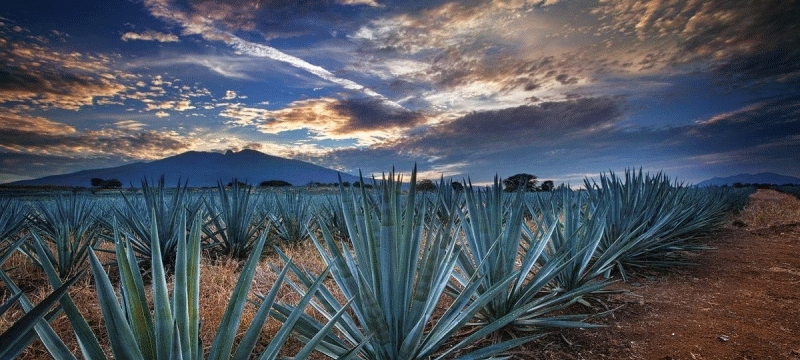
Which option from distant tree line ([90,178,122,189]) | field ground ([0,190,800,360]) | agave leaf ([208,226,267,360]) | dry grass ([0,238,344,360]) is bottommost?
dry grass ([0,238,344,360])

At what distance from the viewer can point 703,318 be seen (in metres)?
3.10

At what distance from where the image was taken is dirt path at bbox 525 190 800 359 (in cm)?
253

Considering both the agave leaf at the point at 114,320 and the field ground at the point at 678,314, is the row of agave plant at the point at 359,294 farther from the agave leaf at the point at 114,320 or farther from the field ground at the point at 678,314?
the field ground at the point at 678,314

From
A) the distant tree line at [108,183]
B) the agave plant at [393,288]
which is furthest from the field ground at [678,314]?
the distant tree line at [108,183]

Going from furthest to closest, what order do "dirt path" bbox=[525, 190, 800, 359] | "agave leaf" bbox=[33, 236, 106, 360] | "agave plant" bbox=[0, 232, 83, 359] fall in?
1. "dirt path" bbox=[525, 190, 800, 359]
2. "agave leaf" bbox=[33, 236, 106, 360]
3. "agave plant" bbox=[0, 232, 83, 359]

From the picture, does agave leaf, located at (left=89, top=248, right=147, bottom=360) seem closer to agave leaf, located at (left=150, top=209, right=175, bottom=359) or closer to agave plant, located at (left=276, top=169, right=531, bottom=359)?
agave leaf, located at (left=150, top=209, right=175, bottom=359)

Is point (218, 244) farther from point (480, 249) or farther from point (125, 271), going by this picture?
point (125, 271)

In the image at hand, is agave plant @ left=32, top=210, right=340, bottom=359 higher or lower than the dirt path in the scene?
higher

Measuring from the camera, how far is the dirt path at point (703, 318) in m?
2.53

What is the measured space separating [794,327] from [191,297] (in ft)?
13.2

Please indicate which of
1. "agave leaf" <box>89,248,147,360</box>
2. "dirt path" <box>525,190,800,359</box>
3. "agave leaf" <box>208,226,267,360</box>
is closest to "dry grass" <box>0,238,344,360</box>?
"agave leaf" <box>208,226,267,360</box>

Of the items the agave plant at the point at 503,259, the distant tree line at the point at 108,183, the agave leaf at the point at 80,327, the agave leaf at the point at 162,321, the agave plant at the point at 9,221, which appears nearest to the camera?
the agave leaf at the point at 80,327

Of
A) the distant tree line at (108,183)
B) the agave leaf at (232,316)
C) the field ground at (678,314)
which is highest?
the distant tree line at (108,183)

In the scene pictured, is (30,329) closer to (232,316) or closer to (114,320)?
(114,320)
